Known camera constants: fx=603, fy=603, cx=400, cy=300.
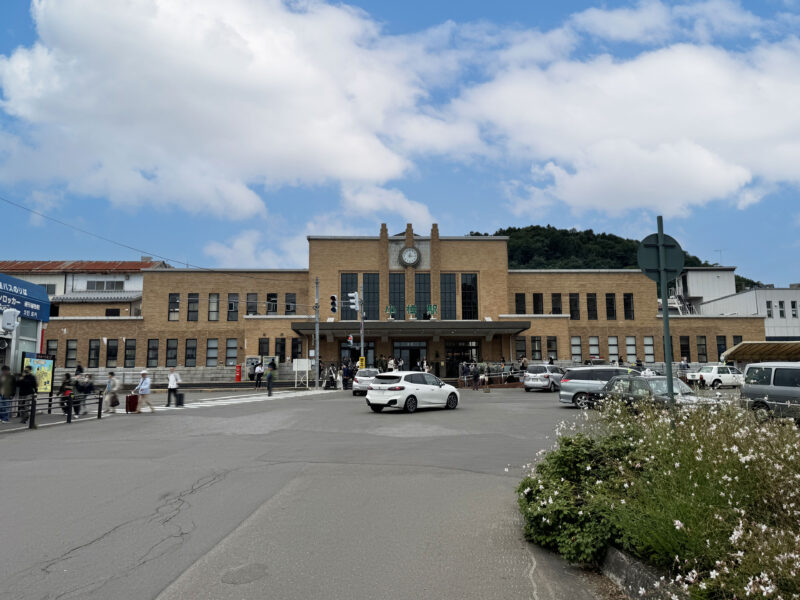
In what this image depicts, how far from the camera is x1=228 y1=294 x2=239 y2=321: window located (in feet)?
177

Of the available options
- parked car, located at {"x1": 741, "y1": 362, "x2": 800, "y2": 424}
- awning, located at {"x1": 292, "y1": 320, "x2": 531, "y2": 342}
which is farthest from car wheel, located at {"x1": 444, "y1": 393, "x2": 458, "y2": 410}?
awning, located at {"x1": 292, "y1": 320, "x2": 531, "y2": 342}

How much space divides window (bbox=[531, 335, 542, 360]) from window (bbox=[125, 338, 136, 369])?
34.5 m

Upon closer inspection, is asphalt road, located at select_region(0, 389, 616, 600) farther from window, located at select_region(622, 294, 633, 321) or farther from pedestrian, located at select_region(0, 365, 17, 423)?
window, located at select_region(622, 294, 633, 321)

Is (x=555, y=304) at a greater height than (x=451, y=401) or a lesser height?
greater

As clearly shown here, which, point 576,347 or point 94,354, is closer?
point 94,354

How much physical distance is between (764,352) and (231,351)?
41.6 metres

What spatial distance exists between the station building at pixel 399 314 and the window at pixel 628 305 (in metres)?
0.09

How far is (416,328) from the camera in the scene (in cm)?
4747

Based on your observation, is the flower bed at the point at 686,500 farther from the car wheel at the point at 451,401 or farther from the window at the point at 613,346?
the window at the point at 613,346

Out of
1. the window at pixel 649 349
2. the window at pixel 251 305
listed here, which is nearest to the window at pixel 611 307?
the window at pixel 649 349

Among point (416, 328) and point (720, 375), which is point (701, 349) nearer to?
point (720, 375)

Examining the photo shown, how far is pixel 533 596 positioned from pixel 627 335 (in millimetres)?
53165

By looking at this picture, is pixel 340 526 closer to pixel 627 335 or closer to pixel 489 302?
pixel 489 302

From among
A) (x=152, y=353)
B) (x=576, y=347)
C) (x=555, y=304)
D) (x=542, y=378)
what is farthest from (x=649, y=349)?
(x=152, y=353)
